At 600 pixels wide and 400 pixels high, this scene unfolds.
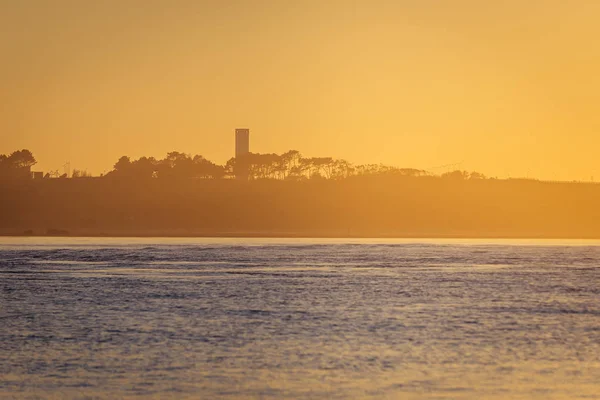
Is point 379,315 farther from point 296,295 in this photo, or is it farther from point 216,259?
point 216,259

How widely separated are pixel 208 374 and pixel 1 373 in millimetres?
6564

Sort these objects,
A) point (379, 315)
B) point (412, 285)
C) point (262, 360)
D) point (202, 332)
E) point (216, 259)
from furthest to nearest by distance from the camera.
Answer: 1. point (216, 259)
2. point (412, 285)
3. point (379, 315)
4. point (202, 332)
5. point (262, 360)

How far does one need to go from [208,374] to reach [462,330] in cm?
1655

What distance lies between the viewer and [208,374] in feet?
105

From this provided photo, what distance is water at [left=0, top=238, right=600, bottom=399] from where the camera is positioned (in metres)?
30.2

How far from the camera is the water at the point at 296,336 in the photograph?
99.2 ft

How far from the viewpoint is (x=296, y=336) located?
42188 millimetres

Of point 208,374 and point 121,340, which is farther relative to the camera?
point 121,340

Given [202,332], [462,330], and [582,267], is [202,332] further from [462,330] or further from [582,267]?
[582,267]

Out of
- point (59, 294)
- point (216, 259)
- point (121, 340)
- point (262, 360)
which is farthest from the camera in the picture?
point (216, 259)

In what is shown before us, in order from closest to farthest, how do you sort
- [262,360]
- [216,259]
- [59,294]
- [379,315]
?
[262,360], [379,315], [59,294], [216,259]

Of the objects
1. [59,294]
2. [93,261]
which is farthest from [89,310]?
[93,261]

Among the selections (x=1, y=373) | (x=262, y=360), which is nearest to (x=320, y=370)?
(x=262, y=360)

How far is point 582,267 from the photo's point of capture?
104250 mm
